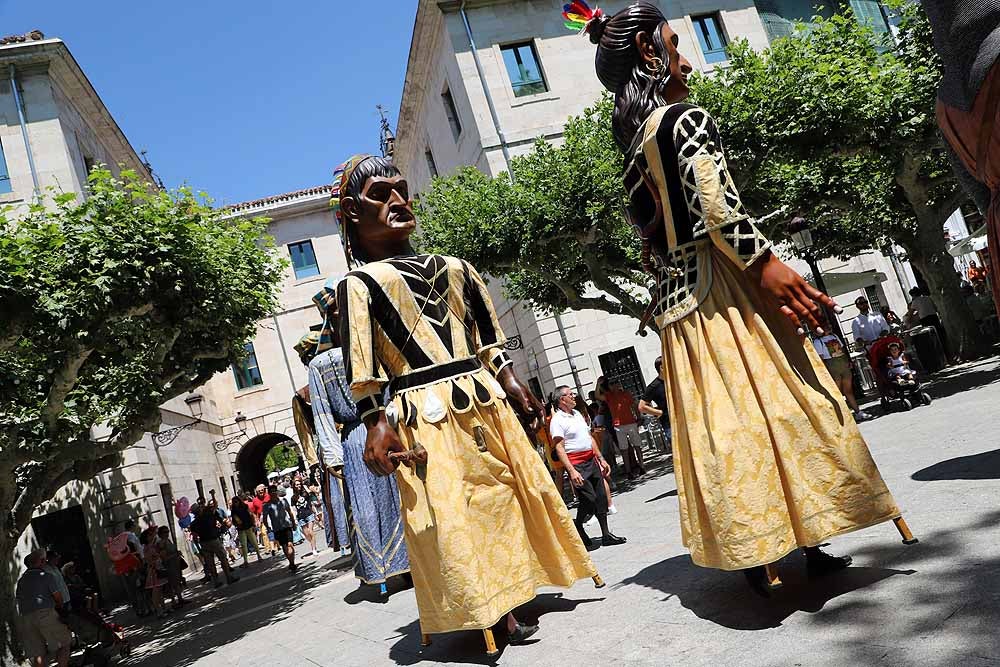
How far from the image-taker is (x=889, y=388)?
419 inches

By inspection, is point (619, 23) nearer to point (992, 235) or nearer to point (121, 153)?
point (992, 235)

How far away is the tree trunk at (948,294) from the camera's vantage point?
1542 cm

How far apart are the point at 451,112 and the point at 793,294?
21807 mm

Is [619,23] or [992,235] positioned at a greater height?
[619,23]

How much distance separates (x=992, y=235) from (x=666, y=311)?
5.88 feet

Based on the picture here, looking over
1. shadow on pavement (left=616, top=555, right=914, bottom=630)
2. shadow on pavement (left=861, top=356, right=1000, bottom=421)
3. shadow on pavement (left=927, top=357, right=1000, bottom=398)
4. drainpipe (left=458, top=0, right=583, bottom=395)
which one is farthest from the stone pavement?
drainpipe (left=458, top=0, right=583, bottom=395)

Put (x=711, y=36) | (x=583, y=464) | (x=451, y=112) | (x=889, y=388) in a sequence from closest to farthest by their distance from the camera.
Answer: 1. (x=583, y=464)
2. (x=889, y=388)
3. (x=711, y=36)
4. (x=451, y=112)

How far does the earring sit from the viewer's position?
3.78 metres

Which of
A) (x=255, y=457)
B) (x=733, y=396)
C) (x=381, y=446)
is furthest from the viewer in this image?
(x=255, y=457)

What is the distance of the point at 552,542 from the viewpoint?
4.07 meters

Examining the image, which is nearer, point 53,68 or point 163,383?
point 163,383

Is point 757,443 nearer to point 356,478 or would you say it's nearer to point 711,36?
point 356,478

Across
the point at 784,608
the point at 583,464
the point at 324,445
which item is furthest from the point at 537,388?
the point at 784,608

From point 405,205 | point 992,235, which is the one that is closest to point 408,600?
point 405,205
